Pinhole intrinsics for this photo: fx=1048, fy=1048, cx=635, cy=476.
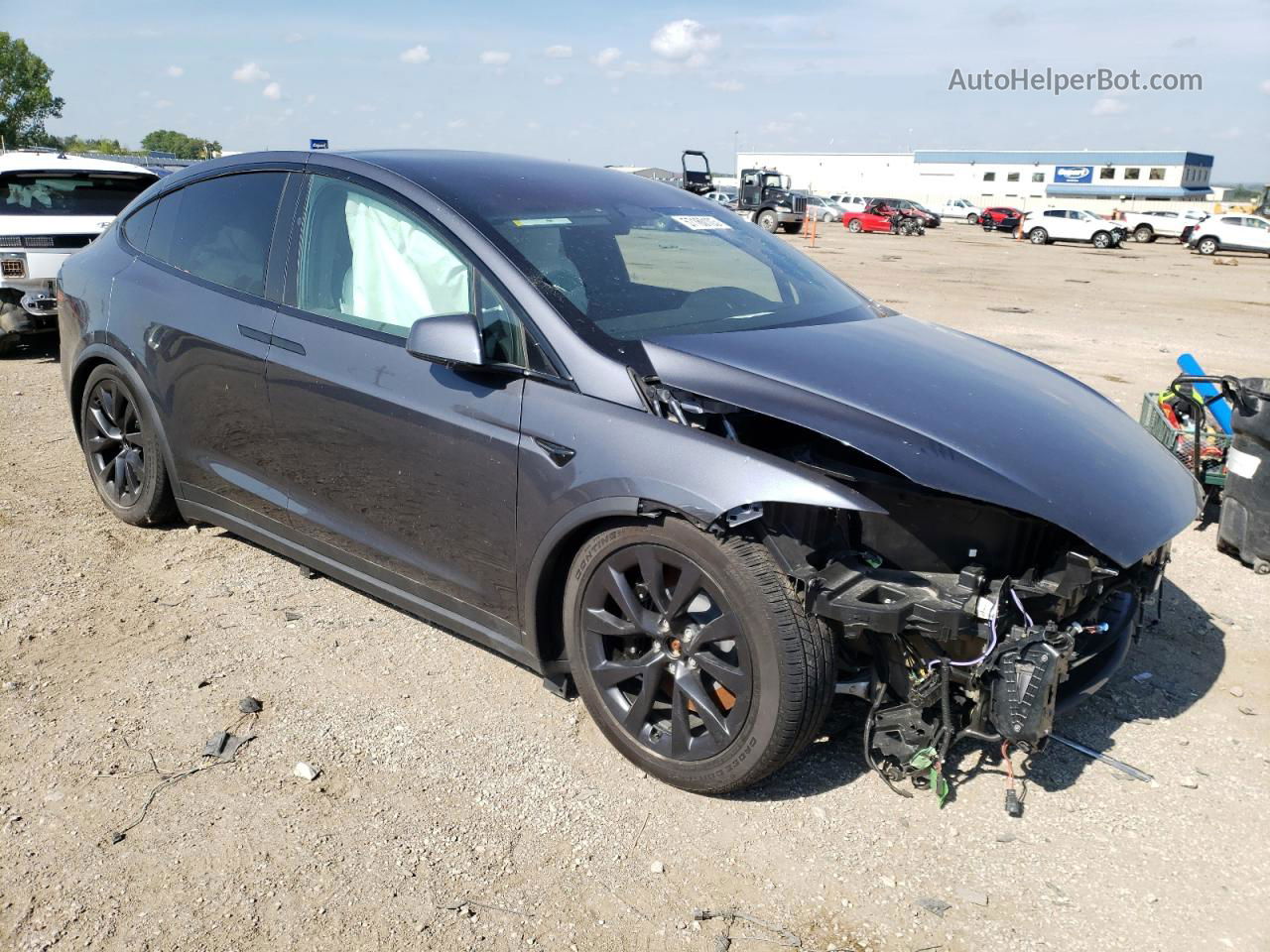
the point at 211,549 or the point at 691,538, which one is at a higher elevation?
the point at 691,538

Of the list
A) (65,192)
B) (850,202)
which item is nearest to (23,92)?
(850,202)

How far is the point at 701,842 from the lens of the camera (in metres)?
2.95

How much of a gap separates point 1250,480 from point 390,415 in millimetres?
4032

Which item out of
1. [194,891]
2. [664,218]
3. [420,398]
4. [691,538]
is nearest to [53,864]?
[194,891]

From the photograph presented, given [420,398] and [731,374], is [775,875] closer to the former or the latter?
[731,374]

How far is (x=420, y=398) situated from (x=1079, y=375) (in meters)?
7.88

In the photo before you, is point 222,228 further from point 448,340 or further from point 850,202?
point 850,202

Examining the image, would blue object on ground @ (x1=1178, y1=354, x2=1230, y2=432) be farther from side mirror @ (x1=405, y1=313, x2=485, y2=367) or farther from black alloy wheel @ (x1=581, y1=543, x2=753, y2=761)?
side mirror @ (x1=405, y1=313, x2=485, y2=367)

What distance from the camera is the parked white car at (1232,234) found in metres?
36.2

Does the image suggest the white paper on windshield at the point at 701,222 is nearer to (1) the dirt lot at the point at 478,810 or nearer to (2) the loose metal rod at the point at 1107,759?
(1) the dirt lot at the point at 478,810

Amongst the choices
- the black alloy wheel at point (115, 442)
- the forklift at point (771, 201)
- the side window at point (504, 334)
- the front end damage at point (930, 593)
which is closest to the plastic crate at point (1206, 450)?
the front end damage at point (930, 593)

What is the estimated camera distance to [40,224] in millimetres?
8875

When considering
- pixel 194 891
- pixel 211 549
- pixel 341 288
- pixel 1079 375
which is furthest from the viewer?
pixel 1079 375

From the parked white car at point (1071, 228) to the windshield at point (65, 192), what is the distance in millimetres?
37383
